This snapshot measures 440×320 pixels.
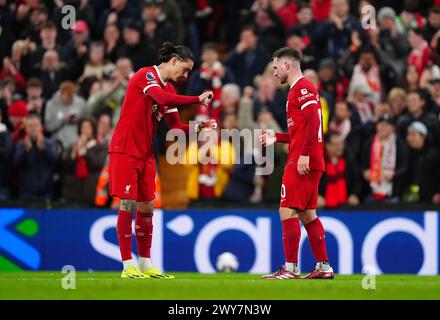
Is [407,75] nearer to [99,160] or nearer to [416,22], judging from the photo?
[416,22]

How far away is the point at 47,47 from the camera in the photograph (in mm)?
19406

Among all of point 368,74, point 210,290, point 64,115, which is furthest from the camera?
point 368,74

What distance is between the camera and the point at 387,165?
16922 millimetres

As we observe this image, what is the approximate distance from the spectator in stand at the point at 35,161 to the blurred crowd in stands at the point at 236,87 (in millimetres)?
16

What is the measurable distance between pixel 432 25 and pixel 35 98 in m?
6.98

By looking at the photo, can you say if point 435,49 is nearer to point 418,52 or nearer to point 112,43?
point 418,52

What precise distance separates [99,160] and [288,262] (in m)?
6.04

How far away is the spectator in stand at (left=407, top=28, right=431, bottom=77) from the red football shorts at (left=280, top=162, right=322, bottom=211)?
741 cm

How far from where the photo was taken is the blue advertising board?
54.7 ft

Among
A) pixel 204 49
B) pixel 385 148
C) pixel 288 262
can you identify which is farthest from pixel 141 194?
pixel 204 49

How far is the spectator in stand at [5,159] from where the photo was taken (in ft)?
55.9

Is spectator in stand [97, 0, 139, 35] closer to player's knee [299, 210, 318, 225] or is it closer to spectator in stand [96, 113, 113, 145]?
spectator in stand [96, 113, 113, 145]

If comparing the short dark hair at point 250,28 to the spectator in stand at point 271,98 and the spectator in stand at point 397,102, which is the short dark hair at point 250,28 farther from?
the spectator in stand at point 397,102

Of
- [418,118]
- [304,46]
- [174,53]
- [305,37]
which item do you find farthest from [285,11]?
[174,53]
